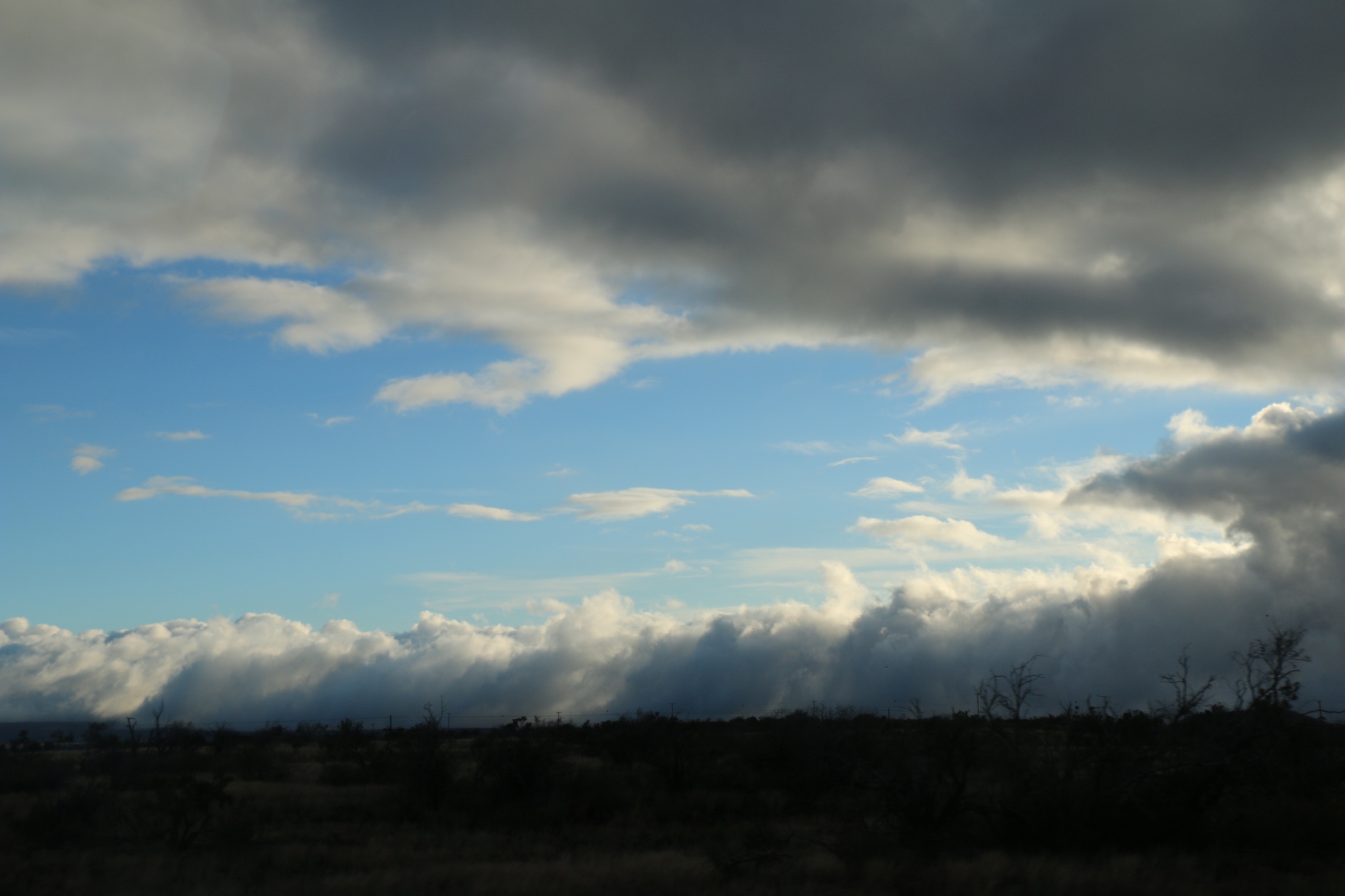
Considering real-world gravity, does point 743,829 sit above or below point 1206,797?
below

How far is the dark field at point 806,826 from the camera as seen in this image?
16.3 meters

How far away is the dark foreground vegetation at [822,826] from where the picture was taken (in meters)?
16.3

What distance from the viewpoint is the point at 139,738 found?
231ft

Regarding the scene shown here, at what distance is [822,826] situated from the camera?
24.0 metres

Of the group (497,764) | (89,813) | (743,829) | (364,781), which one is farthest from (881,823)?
(364,781)

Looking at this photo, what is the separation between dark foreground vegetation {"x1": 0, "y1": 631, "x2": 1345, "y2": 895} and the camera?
16.3 m

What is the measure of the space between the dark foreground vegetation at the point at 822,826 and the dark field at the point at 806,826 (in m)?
0.07

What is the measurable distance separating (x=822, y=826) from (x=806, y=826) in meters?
0.61

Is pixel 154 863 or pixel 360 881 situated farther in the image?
pixel 154 863

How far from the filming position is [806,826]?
24.5m

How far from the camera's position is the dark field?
16.3 metres

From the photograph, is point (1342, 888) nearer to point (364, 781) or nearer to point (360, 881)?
point (360, 881)

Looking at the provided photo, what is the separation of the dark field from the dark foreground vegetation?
0.07 meters

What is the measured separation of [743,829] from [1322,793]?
1402cm
